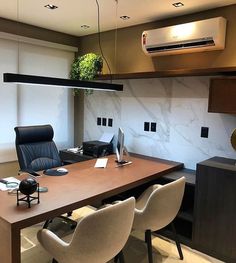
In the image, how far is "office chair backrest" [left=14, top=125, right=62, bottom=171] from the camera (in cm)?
312

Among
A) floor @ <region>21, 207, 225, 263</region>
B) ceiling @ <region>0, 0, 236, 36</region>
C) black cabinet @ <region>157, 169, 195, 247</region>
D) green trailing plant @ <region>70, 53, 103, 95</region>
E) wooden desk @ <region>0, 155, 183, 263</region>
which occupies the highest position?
ceiling @ <region>0, 0, 236, 36</region>

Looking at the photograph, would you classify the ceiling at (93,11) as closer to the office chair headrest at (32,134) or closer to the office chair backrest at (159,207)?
the office chair headrest at (32,134)

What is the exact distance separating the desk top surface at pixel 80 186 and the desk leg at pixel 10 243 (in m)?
0.04

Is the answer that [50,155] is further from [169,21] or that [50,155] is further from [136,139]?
[169,21]

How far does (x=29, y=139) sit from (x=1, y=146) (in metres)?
0.71

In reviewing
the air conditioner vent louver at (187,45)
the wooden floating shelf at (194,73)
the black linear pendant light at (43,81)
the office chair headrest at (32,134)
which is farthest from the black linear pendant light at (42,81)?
the office chair headrest at (32,134)

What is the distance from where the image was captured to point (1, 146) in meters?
3.67

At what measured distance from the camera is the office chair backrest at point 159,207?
82.6 inches

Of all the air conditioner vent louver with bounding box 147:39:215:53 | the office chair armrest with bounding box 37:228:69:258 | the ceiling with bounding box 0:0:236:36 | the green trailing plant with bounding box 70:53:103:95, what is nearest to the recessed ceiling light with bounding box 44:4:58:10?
the ceiling with bounding box 0:0:236:36

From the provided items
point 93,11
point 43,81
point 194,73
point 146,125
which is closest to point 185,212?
point 146,125

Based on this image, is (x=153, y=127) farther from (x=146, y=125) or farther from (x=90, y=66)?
(x=90, y=66)

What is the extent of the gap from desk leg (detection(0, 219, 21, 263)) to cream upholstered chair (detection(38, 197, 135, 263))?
215 millimetres

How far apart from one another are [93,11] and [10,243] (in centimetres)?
263

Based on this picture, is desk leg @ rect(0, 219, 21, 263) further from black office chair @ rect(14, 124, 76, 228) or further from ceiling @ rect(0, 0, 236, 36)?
ceiling @ rect(0, 0, 236, 36)
